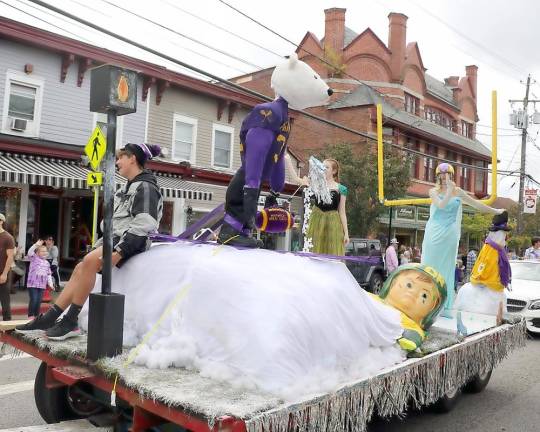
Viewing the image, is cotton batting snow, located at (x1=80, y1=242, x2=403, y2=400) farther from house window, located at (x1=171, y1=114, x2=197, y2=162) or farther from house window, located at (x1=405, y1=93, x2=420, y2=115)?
house window, located at (x1=405, y1=93, x2=420, y2=115)

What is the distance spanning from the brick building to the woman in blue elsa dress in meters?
19.3

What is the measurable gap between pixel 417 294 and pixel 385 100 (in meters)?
26.2

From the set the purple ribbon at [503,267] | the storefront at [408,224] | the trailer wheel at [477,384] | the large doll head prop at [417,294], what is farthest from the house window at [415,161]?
the large doll head prop at [417,294]

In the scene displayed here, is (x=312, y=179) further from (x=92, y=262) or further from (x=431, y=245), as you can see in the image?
(x=92, y=262)

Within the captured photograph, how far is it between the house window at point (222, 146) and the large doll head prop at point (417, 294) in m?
13.5

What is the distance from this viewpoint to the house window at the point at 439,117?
32.9 meters

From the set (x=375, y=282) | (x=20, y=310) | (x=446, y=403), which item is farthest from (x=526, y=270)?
(x=20, y=310)

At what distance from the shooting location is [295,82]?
4.21 metres

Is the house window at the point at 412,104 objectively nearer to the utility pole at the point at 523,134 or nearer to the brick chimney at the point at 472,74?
the utility pole at the point at 523,134

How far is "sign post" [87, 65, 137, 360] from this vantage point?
3.05m

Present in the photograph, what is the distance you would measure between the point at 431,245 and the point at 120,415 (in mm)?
4047

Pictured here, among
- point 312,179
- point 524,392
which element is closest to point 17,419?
point 312,179

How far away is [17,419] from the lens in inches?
164

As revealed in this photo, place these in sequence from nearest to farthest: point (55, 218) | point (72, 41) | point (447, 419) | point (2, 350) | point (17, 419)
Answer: point (2, 350)
point (17, 419)
point (447, 419)
point (72, 41)
point (55, 218)
